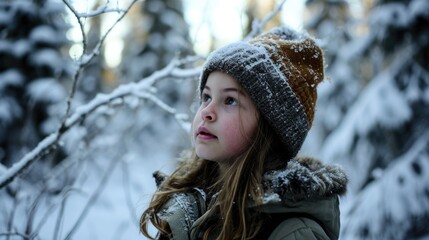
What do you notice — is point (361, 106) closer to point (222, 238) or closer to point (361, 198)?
point (361, 198)

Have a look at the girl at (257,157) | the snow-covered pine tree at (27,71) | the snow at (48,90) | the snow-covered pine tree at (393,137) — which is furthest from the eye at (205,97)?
the snow at (48,90)

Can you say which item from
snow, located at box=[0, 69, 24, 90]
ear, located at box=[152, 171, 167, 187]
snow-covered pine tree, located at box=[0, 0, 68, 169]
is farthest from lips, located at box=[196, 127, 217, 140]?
snow, located at box=[0, 69, 24, 90]

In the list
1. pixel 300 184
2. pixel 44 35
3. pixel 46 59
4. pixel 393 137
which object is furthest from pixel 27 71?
pixel 300 184

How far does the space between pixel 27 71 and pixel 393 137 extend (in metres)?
6.90

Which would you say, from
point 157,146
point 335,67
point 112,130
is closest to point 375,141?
point 112,130

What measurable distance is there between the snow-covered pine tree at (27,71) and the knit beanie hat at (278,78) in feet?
20.3

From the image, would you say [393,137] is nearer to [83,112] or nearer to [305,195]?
[305,195]

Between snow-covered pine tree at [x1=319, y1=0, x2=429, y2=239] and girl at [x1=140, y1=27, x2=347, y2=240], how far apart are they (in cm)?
359

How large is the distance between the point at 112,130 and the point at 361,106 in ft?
15.6

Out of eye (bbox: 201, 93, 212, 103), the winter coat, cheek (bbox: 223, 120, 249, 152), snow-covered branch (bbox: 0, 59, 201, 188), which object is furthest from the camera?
snow-covered branch (bbox: 0, 59, 201, 188)

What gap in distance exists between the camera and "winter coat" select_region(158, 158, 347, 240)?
1528 millimetres

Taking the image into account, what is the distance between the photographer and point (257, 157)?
5.78 feet

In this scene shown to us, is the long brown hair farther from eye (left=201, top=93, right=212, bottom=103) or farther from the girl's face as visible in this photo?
eye (left=201, top=93, right=212, bottom=103)

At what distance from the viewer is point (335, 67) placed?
44.9 ft
